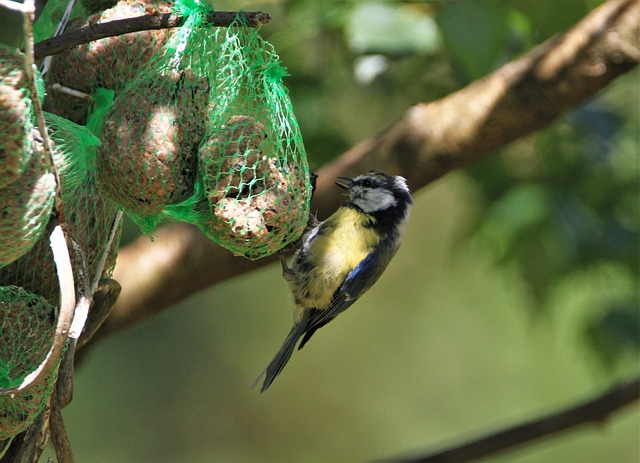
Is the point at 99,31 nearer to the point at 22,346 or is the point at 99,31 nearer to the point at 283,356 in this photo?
the point at 22,346

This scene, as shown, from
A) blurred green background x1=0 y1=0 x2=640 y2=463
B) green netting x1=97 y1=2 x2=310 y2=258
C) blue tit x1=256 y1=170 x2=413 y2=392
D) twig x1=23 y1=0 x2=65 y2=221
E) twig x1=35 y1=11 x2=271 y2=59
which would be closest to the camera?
twig x1=23 y1=0 x2=65 y2=221

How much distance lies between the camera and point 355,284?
9.59 feet

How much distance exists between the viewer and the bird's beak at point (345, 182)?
9.49 ft

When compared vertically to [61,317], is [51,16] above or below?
above

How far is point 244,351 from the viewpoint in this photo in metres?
7.28

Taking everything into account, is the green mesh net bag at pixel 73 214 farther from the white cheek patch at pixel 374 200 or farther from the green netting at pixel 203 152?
the white cheek patch at pixel 374 200

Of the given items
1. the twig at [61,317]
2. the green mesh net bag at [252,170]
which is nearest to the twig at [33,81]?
the twig at [61,317]

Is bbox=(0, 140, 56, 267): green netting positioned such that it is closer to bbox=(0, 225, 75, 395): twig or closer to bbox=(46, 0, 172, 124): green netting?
bbox=(0, 225, 75, 395): twig

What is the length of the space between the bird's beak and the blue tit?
0.18ft

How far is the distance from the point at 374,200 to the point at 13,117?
5.50 ft

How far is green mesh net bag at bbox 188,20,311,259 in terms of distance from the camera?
1.91 m

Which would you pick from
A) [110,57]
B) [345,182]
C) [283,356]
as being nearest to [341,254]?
[345,182]

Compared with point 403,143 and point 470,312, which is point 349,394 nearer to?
point 470,312

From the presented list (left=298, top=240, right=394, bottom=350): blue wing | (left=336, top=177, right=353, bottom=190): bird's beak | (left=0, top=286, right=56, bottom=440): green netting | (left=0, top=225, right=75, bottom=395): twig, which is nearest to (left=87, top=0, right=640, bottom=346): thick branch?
(left=336, top=177, right=353, bottom=190): bird's beak
